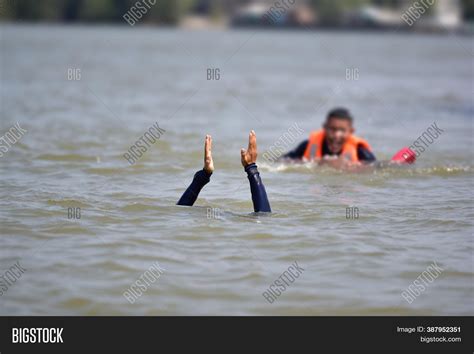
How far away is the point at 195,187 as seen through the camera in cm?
998

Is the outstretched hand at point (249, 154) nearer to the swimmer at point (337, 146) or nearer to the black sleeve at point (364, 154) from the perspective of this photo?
the swimmer at point (337, 146)

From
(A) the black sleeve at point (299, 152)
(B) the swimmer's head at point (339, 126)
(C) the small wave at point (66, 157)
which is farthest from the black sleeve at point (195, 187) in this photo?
(C) the small wave at point (66, 157)

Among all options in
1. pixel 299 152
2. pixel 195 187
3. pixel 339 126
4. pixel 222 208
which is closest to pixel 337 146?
pixel 339 126

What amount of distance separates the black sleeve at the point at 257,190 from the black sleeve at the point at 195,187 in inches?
19.3

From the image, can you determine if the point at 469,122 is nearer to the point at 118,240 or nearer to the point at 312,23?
the point at 118,240

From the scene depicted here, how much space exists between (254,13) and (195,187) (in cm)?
12055

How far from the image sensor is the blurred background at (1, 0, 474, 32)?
103375 mm

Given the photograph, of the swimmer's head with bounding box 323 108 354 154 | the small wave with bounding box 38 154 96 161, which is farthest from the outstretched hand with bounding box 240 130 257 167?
the small wave with bounding box 38 154 96 161

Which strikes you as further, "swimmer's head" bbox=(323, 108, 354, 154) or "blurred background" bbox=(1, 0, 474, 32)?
"blurred background" bbox=(1, 0, 474, 32)

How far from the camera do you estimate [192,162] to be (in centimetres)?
1427

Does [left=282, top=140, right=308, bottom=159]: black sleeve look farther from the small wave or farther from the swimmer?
the small wave

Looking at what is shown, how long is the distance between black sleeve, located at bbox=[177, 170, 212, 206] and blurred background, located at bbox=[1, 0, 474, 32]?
86.0 meters

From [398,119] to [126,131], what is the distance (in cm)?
662

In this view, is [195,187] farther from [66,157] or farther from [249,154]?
[66,157]
